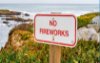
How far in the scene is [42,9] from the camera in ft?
9.86

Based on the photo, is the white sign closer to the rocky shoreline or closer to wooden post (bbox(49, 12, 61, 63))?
wooden post (bbox(49, 12, 61, 63))

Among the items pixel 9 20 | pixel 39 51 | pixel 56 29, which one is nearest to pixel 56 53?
pixel 56 29

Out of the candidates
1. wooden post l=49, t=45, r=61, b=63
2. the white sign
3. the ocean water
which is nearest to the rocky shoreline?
the ocean water

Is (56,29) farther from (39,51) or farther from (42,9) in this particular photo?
(39,51)

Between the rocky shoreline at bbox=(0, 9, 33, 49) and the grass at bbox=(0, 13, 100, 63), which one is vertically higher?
the rocky shoreline at bbox=(0, 9, 33, 49)

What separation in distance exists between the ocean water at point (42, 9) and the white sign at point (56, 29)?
2.74 feet

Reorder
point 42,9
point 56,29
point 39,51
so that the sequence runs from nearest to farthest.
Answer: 1. point 56,29
2. point 42,9
3. point 39,51

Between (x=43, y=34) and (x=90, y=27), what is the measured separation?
3.73 feet

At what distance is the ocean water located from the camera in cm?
290

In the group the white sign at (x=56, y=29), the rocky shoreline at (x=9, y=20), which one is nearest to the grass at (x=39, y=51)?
the rocky shoreline at (x=9, y=20)

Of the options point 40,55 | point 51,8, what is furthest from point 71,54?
point 51,8

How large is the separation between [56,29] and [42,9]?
1111mm

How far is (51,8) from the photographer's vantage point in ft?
9.70

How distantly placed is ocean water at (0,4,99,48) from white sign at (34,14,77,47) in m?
0.84
